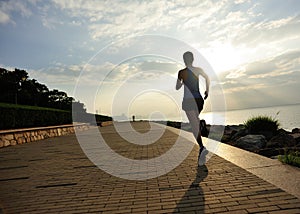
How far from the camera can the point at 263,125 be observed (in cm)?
1178

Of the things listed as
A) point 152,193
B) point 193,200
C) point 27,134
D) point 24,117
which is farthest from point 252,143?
point 24,117

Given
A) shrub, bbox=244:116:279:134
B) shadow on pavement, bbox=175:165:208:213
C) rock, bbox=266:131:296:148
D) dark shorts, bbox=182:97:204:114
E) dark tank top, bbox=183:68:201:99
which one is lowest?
shadow on pavement, bbox=175:165:208:213

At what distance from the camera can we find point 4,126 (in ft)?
42.0

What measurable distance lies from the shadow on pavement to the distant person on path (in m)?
1.54

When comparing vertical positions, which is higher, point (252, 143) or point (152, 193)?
point (252, 143)

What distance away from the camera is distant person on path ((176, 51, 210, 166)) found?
520 cm

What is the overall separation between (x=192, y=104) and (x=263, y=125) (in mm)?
7879

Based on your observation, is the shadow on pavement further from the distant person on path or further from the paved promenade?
the distant person on path

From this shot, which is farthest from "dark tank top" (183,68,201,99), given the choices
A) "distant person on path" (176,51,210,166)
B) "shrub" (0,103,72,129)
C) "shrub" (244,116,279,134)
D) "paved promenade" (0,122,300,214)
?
"shrub" (0,103,72,129)

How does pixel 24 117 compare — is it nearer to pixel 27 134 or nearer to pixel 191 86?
pixel 27 134

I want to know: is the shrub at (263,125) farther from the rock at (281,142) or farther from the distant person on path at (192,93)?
the distant person on path at (192,93)

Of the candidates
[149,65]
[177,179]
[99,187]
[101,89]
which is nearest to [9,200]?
[99,187]

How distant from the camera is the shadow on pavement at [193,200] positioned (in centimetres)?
275

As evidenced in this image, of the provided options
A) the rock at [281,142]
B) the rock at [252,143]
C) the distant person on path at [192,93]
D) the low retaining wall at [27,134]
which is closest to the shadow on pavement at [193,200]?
the distant person on path at [192,93]
